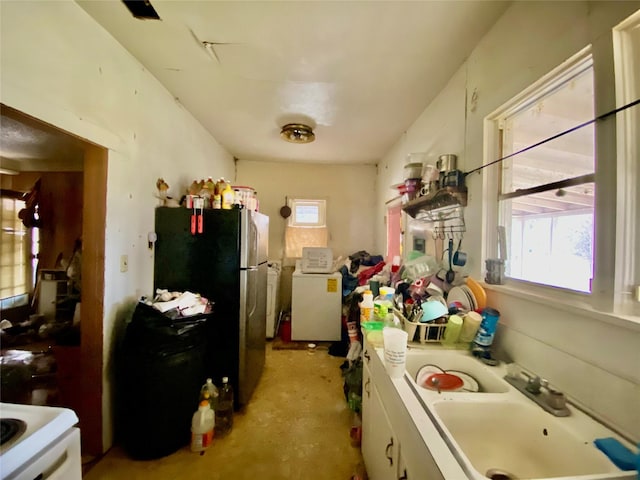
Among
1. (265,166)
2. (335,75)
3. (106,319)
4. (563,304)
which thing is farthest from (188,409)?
(265,166)

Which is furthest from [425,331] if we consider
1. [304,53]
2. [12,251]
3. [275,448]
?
[12,251]

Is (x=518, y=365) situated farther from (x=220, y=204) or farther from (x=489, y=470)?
(x=220, y=204)

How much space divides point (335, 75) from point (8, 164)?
10.3 feet

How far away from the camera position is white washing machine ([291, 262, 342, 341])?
3246mm

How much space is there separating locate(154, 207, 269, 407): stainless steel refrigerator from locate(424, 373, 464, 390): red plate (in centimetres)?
130

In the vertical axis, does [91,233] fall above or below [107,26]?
below

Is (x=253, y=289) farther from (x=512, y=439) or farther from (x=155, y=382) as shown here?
(x=512, y=439)

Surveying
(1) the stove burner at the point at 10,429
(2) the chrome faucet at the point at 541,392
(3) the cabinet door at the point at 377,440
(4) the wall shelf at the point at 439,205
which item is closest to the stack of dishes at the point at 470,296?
(2) the chrome faucet at the point at 541,392

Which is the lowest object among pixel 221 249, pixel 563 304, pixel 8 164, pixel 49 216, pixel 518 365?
pixel 518 365

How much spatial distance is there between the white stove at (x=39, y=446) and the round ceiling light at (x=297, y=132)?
2.52 m

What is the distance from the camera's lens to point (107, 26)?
1.41 m

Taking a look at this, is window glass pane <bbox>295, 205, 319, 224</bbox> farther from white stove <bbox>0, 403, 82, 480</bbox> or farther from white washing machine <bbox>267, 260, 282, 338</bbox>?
white stove <bbox>0, 403, 82, 480</bbox>

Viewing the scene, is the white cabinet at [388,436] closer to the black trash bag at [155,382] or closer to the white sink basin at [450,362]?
the white sink basin at [450,362]

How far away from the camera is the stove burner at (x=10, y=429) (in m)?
0.61
